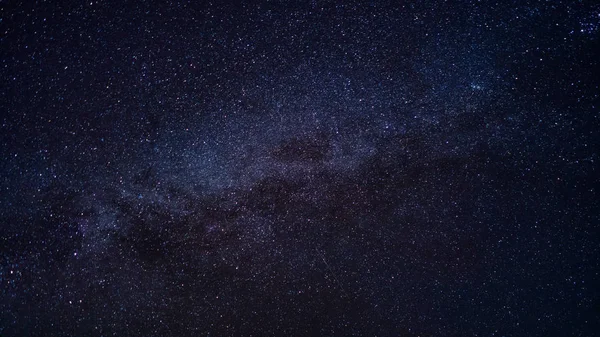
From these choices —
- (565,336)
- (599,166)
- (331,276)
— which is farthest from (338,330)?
(599,166)

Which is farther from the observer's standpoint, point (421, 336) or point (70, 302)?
point (421, 336)

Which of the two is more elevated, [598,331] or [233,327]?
[233,327]

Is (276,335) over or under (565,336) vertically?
over

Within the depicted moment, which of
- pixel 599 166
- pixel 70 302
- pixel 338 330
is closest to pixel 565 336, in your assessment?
pixel 599 166

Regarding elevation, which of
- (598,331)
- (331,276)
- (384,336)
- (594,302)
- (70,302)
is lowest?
(598,331)

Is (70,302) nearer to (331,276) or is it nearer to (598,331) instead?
(331,276)

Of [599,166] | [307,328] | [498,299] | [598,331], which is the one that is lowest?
[598,331]

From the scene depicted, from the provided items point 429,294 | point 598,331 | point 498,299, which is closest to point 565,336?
point 598,331

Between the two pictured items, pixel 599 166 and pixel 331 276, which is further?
pixel 331 276

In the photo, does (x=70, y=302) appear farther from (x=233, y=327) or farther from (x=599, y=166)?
(x=599, y=166)
